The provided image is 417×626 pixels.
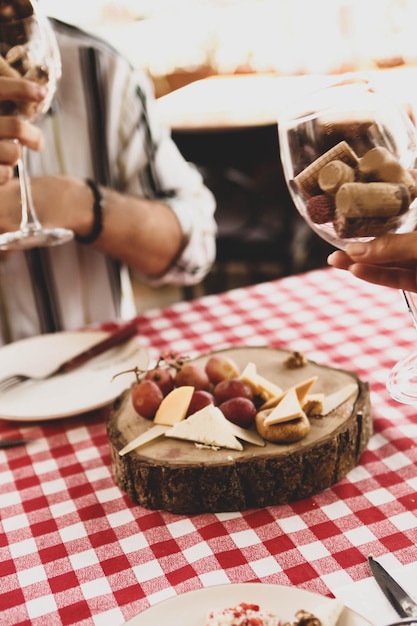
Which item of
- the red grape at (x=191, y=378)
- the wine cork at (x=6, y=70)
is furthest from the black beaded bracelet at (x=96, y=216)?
the red grape at (x=191, y=378)

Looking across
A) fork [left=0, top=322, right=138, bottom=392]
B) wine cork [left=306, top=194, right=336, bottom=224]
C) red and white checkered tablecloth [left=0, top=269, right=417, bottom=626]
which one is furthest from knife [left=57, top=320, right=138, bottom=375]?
wine cork [left=306, top=194, right=336, bottom=224]

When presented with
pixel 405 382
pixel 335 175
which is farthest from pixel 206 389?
pixel 335 175

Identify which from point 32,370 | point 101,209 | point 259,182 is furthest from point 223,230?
point 32,370

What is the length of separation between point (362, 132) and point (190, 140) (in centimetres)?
281

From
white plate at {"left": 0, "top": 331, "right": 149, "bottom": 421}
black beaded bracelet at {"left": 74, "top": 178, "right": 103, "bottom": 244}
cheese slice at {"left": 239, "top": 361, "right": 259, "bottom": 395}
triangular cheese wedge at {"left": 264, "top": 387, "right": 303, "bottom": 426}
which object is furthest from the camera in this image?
black beaded bracelet at {"left": 74, "top": 178, "right": 103, "bottom": 244}

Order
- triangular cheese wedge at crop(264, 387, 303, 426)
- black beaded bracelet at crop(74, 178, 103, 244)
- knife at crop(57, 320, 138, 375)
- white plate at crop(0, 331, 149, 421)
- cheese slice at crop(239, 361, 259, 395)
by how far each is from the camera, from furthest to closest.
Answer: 1. black beaded bracelet at crop(74, 178, 103, 244)
2. knife at crop(57, 320, 138, 375)
3. white plate at crop(0, 331, 149, 421)
4. cheese slice at crop(239, 361, 259, 395)
5. triangular cheese wedge at crop(264, 387, 303, 426)

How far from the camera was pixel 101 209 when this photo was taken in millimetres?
1440

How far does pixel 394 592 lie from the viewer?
704mm

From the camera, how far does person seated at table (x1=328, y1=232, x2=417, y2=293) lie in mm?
764

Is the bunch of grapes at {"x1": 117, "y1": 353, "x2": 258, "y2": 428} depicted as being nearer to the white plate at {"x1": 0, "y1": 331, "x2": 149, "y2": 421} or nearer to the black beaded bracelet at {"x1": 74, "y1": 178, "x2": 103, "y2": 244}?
the white plate at {"x1": 0, "y1": 331, "x2": 149, "y2": 421}

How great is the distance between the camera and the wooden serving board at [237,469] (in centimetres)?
85

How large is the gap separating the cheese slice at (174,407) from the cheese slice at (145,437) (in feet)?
0.03

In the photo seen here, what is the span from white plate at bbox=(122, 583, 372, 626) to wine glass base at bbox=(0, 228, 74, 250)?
0.62 meters

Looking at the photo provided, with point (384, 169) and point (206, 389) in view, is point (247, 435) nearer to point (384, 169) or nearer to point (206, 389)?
point (206, 389)
